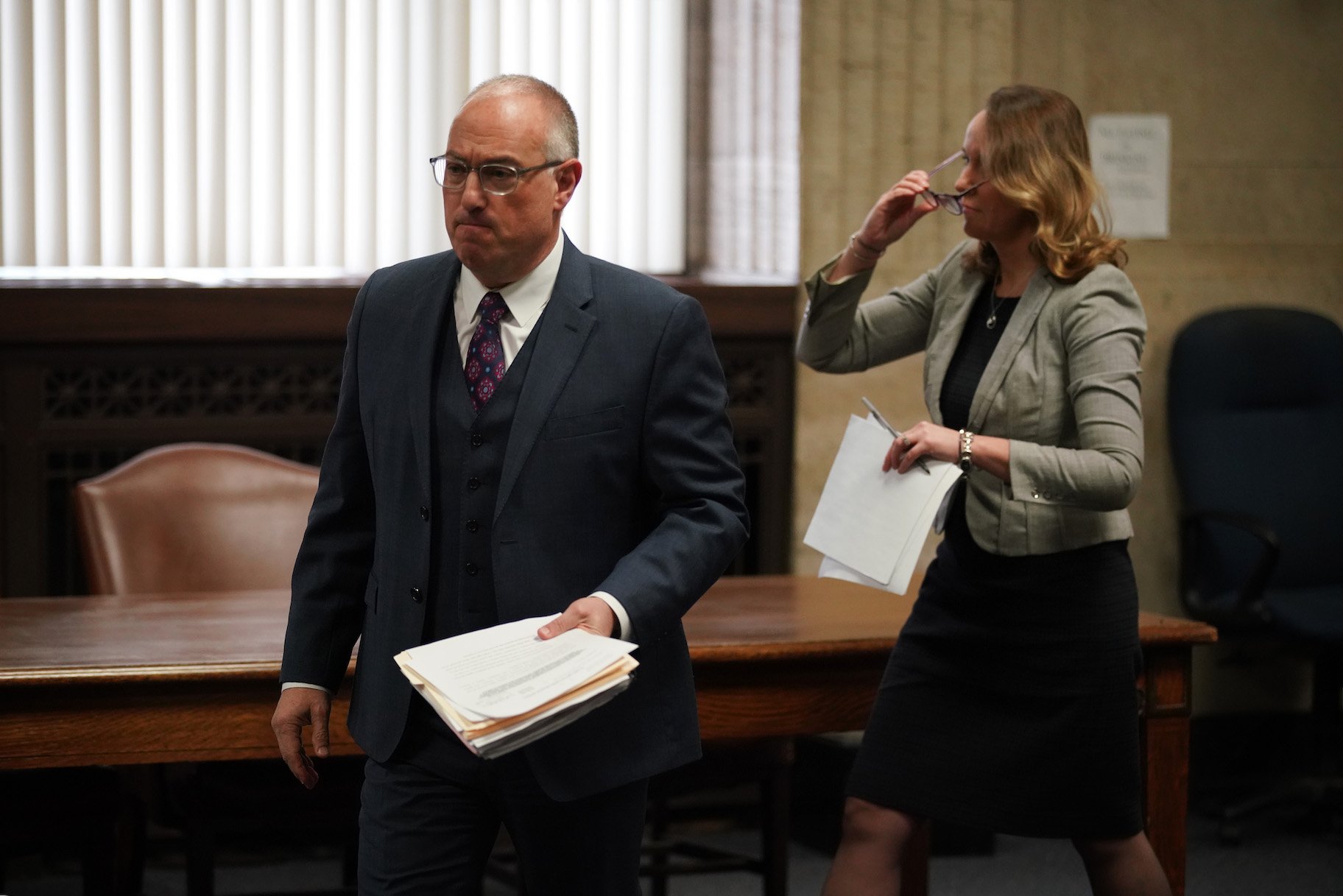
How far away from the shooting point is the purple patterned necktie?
179 cm

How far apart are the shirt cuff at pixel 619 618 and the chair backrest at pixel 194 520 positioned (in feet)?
5.76

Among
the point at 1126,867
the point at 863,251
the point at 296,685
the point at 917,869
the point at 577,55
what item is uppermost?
the point at 577,55

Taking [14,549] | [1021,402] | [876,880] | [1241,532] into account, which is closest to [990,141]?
[1021,402]

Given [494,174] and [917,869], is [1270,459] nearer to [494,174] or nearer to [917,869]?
[917,869]

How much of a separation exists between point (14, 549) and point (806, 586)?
211 cm

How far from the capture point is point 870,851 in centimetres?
233

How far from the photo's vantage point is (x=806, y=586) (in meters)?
3.21

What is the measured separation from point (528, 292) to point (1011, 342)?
84 cm

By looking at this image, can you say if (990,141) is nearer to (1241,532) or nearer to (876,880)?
(876,880)

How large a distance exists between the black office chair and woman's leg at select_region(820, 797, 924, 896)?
218cm

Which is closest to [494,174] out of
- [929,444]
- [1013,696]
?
[929,444]

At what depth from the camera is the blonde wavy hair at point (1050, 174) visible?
2.26 metres

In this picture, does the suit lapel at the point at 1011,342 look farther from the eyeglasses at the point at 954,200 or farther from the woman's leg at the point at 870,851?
the woman's leg at the point at 870,851

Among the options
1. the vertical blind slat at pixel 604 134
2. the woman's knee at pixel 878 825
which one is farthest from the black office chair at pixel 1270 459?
the woman's knee at pixel 878 825
